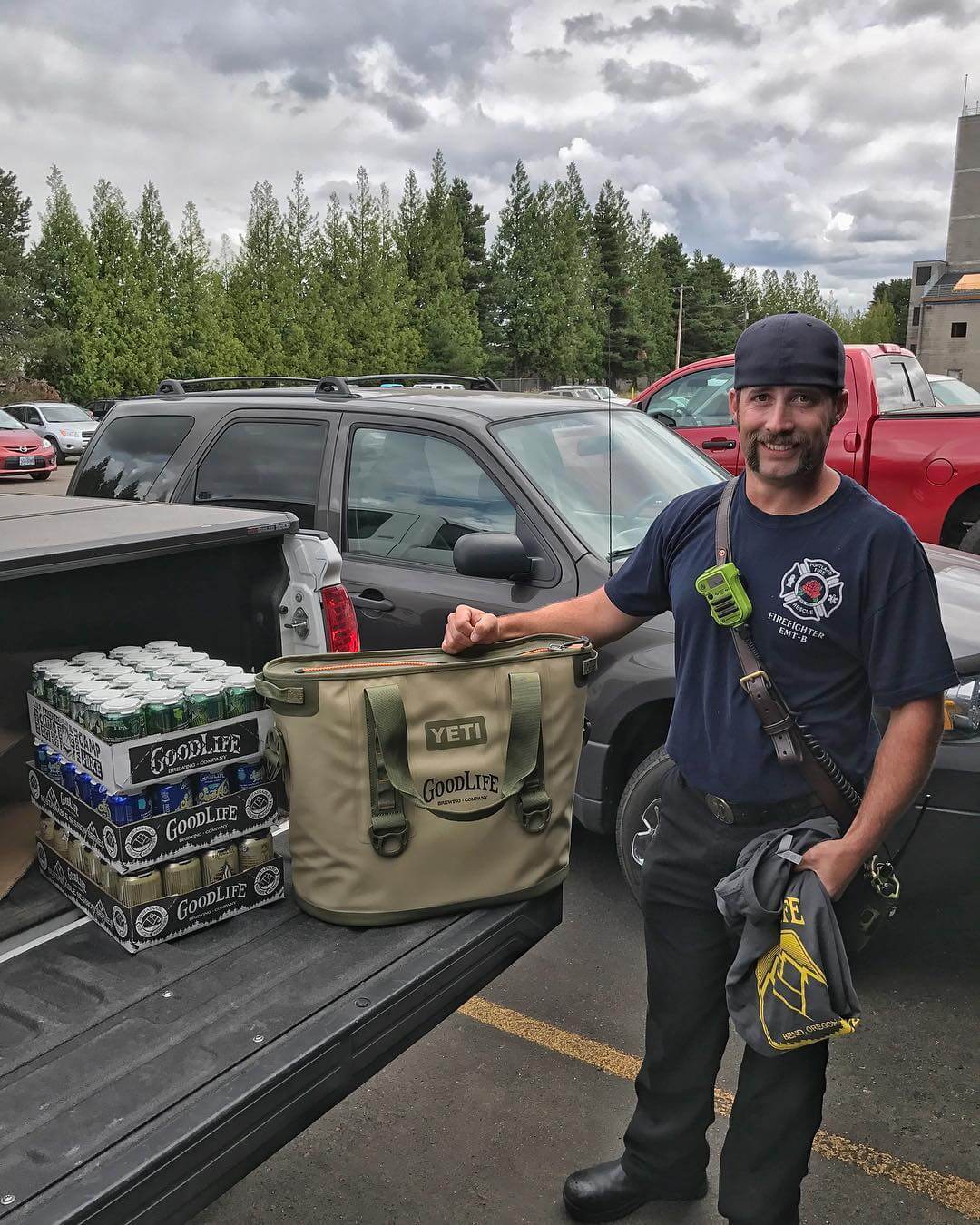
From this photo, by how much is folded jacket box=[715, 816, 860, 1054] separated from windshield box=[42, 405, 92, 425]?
28.8 m

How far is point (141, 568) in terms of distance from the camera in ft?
9.52

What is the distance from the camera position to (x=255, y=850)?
2426 millimetres

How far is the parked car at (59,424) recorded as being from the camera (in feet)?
89.5

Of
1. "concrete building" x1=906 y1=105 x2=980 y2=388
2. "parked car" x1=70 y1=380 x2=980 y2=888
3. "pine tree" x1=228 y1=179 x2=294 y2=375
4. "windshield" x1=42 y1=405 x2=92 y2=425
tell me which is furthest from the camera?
"concrete building" x1=906 y1=105 x2=980 y2=388

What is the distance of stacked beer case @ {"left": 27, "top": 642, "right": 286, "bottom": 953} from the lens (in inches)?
87.4

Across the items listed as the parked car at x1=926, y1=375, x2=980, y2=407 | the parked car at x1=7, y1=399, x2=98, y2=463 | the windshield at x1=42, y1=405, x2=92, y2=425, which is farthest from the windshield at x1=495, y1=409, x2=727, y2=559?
the windshield at x1=42, y1=405, x2=92, y2=425

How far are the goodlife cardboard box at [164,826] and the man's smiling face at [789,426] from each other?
1317 millimetres

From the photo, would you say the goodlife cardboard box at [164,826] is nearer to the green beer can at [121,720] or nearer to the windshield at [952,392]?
the green beer can at [121,720]

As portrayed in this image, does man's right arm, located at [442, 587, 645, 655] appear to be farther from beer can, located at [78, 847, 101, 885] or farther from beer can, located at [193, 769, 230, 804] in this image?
beer can, located at [78, 847, 101, 885]

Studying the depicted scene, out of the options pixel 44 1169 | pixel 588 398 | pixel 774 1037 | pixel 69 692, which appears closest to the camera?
pixel 44 1169

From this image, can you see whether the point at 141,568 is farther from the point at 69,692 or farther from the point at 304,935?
the point at 304,935

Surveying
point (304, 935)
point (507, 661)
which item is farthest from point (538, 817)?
point (304, 935)

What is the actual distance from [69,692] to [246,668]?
0.87 metres

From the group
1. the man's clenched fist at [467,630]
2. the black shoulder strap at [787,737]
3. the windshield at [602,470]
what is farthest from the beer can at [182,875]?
the windshield at [602,470]
